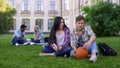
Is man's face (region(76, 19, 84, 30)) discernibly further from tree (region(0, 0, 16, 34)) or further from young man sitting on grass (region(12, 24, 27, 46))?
tree (region(0, 0, 16, 34))

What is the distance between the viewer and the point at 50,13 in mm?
62219

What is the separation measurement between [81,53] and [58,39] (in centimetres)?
114

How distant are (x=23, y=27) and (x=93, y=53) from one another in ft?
24.0

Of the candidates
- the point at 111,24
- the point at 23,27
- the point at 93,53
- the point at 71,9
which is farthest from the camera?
the point at 71,9

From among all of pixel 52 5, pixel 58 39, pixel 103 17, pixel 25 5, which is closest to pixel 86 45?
pixel 58 39

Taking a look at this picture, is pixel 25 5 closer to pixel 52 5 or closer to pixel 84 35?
pixel 52 5

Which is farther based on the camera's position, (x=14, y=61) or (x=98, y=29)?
(x=98, y=29)

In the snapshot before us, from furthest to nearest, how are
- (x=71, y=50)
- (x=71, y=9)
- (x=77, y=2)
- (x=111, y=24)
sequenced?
1. (x=71, y=9)
2. (x=77, y=2)
3. (x=111, y=24)
4. (x=71, y=50)

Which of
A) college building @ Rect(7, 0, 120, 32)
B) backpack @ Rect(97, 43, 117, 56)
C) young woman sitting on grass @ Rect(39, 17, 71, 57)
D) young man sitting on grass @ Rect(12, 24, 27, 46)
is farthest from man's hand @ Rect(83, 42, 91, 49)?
college building @ Rect(7, 0, 120, 32)

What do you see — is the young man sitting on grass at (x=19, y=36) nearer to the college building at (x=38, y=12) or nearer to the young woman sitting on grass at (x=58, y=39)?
the young woman sitting on grass at (x=58, y=39)

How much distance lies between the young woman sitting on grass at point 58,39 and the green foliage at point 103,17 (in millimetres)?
18161

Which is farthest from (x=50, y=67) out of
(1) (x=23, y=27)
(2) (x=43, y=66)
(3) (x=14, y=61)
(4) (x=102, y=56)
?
(1) (x=23, y=27)

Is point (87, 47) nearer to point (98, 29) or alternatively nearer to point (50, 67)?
point (50, 67)

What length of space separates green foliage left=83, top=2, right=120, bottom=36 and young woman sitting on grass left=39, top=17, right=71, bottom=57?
59.6 feet
